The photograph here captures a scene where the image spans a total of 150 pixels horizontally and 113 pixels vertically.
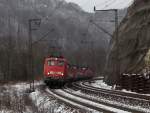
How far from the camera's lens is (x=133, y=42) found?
54656mm

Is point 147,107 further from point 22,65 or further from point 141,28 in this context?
point 22,65

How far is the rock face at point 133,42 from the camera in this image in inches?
1963

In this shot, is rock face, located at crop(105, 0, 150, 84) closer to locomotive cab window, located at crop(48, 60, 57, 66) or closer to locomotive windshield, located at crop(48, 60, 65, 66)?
locomotive windshield, located at crop(48, 60, 65, 66)

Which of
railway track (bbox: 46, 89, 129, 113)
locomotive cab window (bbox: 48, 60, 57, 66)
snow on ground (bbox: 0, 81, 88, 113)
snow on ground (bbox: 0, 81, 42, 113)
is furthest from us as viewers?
locomotive cab window (bbox: 48, 60, 57, 66)

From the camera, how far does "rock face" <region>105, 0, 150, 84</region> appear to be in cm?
4986

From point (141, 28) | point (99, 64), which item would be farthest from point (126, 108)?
point (99, 64)

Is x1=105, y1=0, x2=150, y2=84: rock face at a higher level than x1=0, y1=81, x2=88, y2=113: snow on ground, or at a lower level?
higher

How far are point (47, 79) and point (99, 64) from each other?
74.7 meters

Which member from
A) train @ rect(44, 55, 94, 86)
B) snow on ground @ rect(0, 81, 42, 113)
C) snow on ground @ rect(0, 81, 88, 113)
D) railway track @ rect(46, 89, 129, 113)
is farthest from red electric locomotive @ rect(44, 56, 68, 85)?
railway track @ rect(46, 89, 129, 113)

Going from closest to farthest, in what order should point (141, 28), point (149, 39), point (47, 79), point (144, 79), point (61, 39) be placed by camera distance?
point (144, 79) < point (47, 79) < point (149, 39) < point (141, 28) < point (61, 39)

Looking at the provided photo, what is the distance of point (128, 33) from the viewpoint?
57.9 meters

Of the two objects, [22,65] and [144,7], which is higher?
[144,7]

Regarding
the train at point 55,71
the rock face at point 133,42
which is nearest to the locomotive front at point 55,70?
the train at point 55,71

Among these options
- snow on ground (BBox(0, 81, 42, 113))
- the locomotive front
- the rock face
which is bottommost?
snow on ground (BBox(0, 81, 42, 113))
